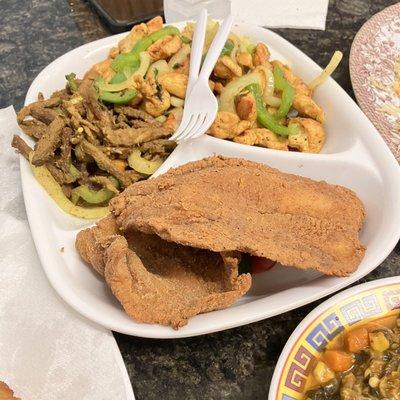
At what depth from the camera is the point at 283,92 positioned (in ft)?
A: 8.02

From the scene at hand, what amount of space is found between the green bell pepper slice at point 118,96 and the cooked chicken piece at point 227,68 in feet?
1.36

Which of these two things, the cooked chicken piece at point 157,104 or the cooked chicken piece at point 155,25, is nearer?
the cooked chicken piece at point 157,104

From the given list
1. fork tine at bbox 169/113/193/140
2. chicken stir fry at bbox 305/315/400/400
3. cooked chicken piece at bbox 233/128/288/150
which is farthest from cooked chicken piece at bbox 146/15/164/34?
chicken stir fry at bbox 305/315/400/400

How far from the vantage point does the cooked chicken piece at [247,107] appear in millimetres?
2328

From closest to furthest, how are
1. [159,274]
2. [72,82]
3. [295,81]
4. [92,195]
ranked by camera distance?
[159,274]
[92,195]
[72,82]
[295,81]

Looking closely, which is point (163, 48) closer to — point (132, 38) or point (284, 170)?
point (132, 38)

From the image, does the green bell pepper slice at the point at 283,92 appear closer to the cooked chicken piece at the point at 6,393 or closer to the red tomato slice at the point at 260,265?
the red tomato slice at the point at 260,265

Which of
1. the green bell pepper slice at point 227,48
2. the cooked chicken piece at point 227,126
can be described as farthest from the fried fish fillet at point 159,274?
the green bell pepper slice at point 227,48

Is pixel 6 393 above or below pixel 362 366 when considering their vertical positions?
above

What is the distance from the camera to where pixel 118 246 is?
175 centimetres

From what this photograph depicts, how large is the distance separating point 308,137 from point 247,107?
31cm

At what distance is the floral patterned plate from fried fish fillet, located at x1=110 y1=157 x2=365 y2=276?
22.5 inches

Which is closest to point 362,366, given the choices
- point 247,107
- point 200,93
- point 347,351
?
point 347,351

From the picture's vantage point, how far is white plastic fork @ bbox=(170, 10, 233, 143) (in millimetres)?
2291
